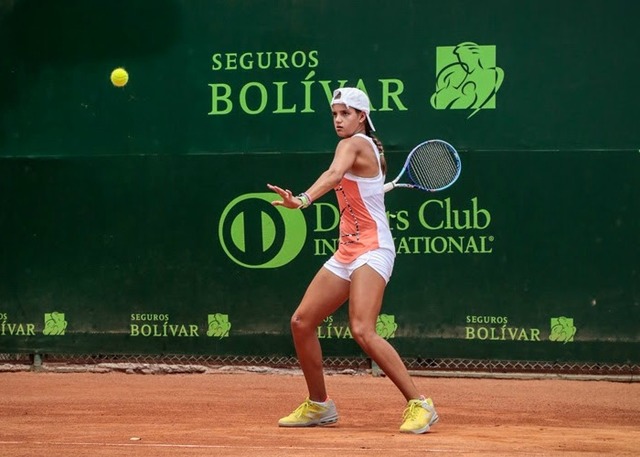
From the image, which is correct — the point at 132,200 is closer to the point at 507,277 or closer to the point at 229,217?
the point at 229,217

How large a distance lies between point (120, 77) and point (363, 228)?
3695 millimetres

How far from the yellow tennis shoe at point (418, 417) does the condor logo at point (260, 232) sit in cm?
320

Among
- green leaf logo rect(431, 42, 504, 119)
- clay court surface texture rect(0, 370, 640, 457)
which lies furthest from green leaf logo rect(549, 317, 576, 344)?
green leaf logo rect(431, 42, 504, 119)

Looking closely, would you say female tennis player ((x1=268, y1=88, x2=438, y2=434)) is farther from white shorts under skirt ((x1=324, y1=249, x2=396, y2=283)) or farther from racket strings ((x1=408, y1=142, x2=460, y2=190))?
racket strings ((x1=408, y1=142, x2=460, y2=190))

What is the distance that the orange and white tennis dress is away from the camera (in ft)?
20.1

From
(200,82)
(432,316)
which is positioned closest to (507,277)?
(432,316)

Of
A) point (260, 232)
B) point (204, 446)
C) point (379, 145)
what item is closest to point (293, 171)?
point (260, 232)

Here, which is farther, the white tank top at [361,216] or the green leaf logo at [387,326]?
the green leaf logo at [387,326]

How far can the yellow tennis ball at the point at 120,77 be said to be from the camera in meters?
9.21

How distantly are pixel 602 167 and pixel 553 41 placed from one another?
98 centimetres

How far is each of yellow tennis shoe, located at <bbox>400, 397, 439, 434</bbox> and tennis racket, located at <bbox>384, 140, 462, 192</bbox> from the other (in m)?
1.61

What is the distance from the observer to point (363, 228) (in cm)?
616

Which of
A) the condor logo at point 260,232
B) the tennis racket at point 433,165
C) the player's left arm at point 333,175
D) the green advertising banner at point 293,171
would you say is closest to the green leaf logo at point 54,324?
the green advertising banner at point 293,171

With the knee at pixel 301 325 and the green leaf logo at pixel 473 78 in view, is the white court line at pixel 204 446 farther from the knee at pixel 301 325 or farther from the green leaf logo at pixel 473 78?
the green leaf logo at pixel 473 78
